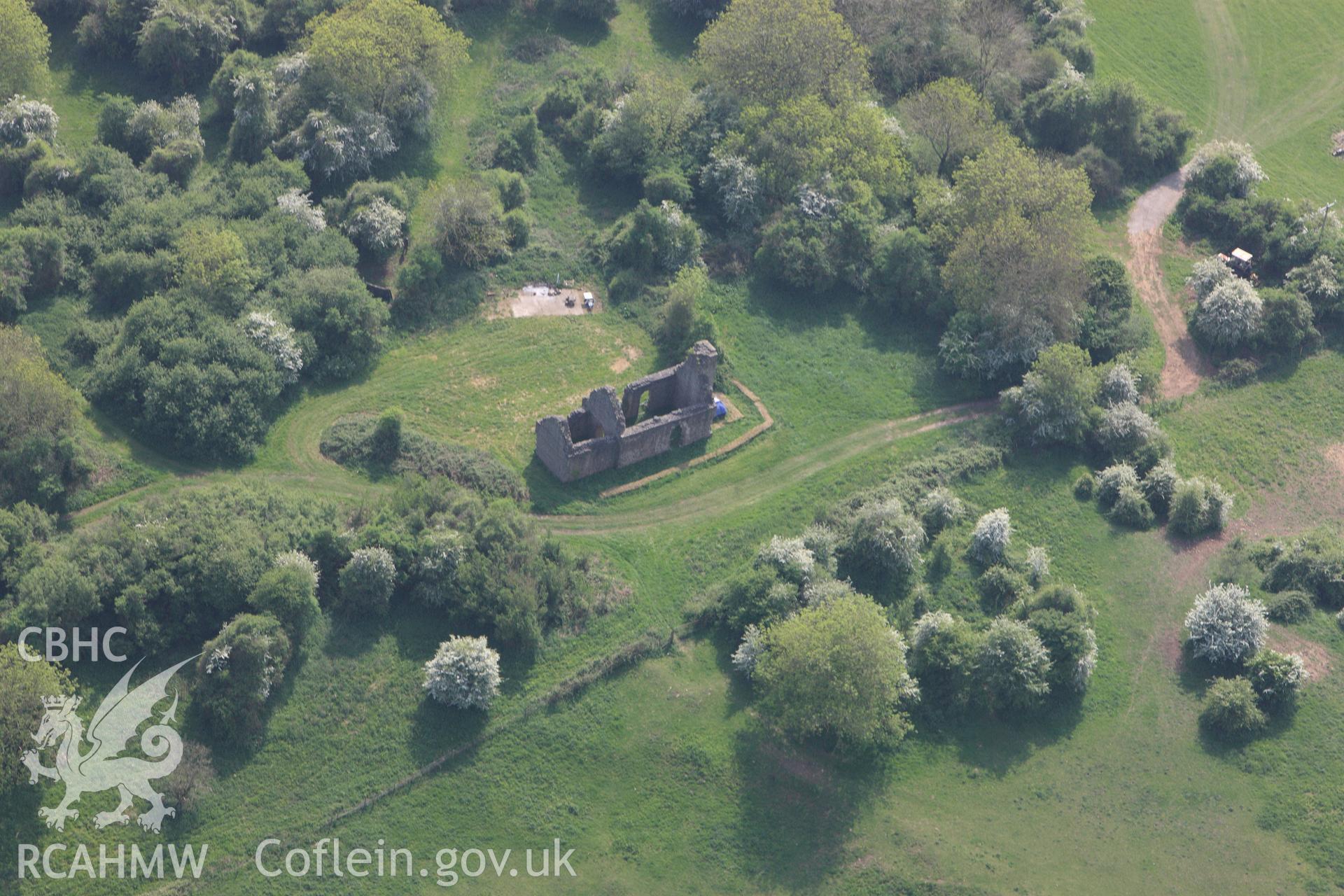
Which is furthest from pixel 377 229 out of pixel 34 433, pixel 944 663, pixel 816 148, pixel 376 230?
pixel 944 663

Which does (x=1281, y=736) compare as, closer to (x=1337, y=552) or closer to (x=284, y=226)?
(x=1337, y=552)

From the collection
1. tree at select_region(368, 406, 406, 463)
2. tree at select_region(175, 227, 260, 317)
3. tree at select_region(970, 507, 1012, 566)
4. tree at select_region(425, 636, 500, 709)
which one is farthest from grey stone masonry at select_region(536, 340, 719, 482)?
tree at select_region(175, 227, 260, 317)

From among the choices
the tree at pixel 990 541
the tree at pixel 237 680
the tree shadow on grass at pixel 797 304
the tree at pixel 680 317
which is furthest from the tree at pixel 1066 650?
the tree at pixel 237 680

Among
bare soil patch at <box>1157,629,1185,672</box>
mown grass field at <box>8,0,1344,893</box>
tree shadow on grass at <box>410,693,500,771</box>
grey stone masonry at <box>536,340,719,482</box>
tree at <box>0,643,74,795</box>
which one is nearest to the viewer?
tree at <box>0,643,74,795</box>

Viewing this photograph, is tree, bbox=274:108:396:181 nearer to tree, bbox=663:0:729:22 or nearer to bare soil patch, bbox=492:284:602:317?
bare soil patch, bbox=492:284:602:317

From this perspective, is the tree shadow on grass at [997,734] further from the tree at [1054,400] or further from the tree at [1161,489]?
the tree at [1054,400]

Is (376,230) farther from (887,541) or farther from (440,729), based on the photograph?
(887,541)

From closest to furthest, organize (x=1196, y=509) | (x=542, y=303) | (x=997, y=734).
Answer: (x=997, y=734), (x=1196, y=509), (x=542, y=303)
